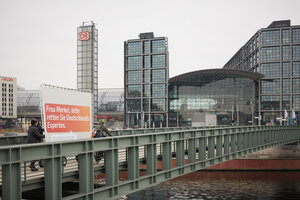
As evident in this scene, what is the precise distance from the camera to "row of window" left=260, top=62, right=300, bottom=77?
109750 mm

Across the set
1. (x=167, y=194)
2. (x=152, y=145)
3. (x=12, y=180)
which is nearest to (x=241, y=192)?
(x=167, y=194)

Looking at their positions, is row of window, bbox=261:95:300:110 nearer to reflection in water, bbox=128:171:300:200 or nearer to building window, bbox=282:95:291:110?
building window, bbox=282:95:291:110

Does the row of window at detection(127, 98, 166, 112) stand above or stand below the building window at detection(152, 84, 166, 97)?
below

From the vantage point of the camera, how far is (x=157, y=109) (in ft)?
392

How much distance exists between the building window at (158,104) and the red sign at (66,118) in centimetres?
10655

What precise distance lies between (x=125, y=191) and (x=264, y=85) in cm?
10712

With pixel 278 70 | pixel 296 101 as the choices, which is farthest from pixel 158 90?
pixel 296 101

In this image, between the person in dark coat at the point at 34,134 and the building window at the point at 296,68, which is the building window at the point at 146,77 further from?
the person in dark coat at the point at 34,134

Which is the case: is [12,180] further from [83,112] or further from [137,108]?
[137,108]

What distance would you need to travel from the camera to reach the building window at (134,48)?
12030cm

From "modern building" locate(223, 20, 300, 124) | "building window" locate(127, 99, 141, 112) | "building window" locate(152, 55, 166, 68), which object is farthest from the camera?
"building window" locate(127, 99, 141, 112)

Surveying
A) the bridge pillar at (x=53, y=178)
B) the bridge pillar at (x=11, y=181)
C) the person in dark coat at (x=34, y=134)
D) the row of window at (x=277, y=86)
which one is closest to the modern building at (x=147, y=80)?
the row of window at (x=277, y=86)

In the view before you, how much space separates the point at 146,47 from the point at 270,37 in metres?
43.1

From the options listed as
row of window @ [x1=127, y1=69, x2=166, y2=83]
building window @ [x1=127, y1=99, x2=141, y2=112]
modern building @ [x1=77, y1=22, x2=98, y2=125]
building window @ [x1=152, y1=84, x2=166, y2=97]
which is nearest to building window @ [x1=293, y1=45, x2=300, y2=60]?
row of window @ [x1=127, y1=69, x2=166, y2=83]
